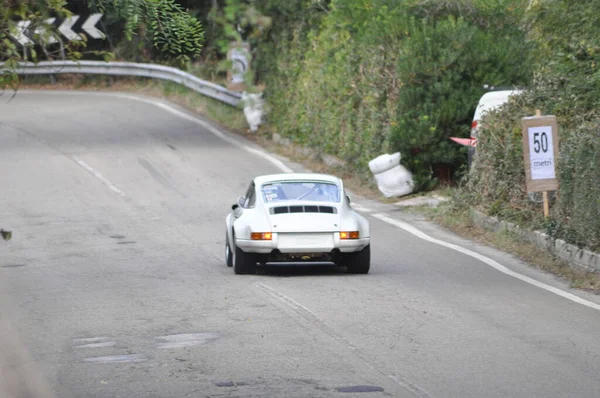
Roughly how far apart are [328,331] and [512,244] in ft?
21.9

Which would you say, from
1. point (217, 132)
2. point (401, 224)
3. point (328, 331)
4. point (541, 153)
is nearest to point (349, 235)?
point (328, 331)

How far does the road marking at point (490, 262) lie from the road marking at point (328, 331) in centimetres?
313

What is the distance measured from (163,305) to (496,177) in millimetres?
8075

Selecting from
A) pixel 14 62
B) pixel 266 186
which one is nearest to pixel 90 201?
pixel 266 186

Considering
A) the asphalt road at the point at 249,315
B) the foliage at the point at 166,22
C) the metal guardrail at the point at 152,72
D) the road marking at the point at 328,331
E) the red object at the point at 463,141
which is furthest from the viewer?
the metal guardrail at the point at 152,72

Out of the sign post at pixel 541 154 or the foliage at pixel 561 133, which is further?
the sign post at pixel 541 154

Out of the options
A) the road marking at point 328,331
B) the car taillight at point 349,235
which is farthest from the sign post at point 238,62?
the car taillight at point 349,235

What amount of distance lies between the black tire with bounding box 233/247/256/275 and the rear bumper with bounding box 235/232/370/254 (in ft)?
1.05

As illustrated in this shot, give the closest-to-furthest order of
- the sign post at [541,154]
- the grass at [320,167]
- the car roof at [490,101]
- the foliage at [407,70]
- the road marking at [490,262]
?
the road marking at [490,262]
the grass at [320,167]
the sign post at [541,154]
the car roof at [490,101]
the foliage at [407,70]

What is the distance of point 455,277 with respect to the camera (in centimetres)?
1372

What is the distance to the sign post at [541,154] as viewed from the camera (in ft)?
51.3

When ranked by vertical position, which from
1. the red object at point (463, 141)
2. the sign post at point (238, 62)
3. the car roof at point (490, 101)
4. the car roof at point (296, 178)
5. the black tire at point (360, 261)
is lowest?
the black tire at point (360, 261)

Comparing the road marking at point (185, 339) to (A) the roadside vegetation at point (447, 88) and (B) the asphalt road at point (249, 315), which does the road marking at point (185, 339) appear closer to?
(B) the asphalt road at point (249, 315)

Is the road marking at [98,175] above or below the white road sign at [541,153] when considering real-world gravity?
below
